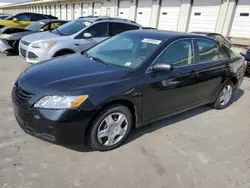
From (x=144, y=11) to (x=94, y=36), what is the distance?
12188mm

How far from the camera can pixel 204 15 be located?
→ 13227 mm

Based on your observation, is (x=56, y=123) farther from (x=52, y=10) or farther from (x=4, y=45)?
(x=52, y=10)

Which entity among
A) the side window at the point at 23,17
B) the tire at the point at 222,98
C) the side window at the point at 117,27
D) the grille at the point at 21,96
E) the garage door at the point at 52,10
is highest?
the side window at the point at 117,27

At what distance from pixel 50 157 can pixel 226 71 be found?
11.6ft

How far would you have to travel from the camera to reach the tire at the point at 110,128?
2.57m

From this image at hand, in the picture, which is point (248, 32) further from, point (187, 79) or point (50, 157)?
point (50, 157)

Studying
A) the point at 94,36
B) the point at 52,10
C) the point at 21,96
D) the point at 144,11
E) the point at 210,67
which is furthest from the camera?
the point at 52,10

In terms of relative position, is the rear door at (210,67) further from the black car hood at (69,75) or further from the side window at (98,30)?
the side window at (98,30)

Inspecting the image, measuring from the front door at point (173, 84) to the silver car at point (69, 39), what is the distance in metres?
3.38

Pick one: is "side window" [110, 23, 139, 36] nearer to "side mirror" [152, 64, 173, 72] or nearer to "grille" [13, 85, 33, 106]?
"side mirror" [152, 64, 173, 72]

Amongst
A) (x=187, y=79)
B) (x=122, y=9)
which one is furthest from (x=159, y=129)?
(x=122, y=9)

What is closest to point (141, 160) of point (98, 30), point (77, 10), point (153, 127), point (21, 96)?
point (153, 127)

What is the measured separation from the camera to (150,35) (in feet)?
11.4

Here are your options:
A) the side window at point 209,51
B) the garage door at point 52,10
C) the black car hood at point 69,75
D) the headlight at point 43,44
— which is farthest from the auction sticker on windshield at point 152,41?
the garage door at point 52,10
